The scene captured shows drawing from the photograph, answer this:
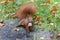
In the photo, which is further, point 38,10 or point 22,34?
point 38,10

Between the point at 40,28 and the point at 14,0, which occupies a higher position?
the point at 14,0

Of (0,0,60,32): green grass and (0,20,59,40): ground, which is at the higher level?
(0,0,60,32): green grass

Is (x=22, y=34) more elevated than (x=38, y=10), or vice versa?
(x=38, y=10)

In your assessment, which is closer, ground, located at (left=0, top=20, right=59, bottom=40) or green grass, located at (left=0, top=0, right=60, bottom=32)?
ground, located at (left=0, top=20, right=59, bottom=40)

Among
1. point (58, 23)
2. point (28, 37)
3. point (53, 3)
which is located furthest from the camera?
point (53, 3)

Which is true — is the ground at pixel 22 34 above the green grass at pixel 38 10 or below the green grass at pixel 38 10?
below

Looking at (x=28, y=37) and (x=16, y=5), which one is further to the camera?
(x=16, y=5)

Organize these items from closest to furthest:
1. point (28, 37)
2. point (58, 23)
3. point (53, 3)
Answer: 1. point (28, 37)
2. point (58, 23)
3. point (53, 3)

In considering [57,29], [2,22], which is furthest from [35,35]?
[2,22]

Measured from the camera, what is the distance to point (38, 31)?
3.29 m

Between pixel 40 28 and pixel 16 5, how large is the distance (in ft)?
2.91

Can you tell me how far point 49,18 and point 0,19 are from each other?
2.73ft

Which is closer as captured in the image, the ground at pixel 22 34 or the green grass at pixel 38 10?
the ground at pixel 22 34

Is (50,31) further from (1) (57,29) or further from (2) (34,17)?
(2) (34,17)
